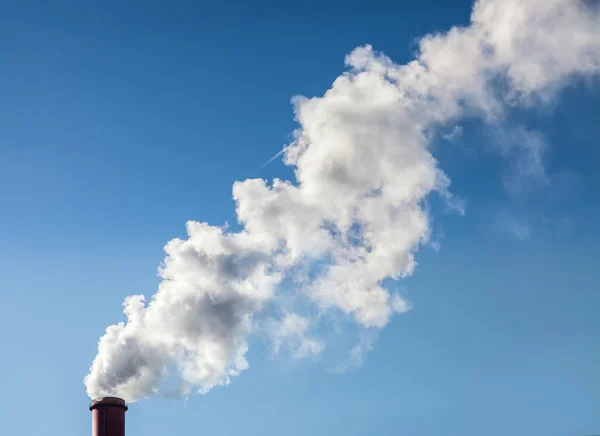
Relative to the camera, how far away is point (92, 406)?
2961 centimetres

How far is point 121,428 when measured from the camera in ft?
96.4

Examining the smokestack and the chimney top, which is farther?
the chimney top

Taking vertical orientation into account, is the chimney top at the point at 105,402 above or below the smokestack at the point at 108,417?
above

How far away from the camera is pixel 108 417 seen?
2914 cm

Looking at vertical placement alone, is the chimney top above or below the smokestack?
above

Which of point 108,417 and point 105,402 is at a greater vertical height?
point 105,402

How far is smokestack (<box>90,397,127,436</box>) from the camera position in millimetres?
28969

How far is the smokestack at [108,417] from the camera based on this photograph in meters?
29.0

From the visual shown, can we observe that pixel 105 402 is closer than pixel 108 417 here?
No

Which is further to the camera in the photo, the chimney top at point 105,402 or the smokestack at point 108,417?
the chimney top at point 105,402

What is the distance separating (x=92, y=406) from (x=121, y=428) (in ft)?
4.14
